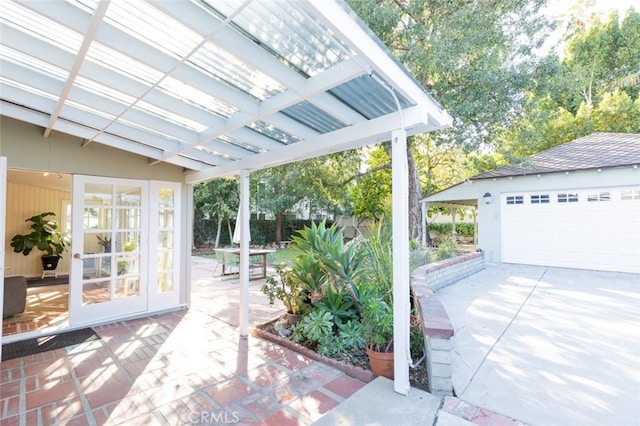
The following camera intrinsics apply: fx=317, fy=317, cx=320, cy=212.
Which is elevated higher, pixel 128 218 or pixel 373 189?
pixel 373 189

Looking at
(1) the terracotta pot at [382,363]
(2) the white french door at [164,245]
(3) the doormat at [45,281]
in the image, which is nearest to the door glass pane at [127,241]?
(2) the white french door at [164,245]

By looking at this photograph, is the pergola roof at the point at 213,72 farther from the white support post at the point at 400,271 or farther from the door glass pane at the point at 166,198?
the door glass pane at the point at 166,198

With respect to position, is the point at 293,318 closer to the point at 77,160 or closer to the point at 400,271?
the point at 400,271

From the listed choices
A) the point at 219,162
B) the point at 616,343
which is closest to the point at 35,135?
the point at 219,162

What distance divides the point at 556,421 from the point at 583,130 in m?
19.7

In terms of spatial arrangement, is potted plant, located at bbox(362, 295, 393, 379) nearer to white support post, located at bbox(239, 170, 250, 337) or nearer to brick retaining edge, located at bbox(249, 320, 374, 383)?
brick retaining edge, located at bbox(249, 320, 374, 383)

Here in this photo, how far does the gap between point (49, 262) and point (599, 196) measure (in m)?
15.1

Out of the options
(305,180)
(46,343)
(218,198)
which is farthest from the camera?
(218,198)

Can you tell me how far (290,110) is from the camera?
3.23 meters

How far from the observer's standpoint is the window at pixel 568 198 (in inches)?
358

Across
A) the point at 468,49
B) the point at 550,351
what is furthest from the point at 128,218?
the point at 468,49

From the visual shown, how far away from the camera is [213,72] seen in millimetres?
2723

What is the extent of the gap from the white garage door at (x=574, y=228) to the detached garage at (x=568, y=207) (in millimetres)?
19

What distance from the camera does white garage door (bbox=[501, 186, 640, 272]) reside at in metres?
8.28
